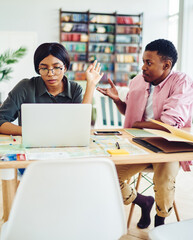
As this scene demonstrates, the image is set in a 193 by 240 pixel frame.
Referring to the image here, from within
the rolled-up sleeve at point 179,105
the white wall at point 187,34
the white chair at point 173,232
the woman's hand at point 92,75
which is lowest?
the white chair at point 173,232

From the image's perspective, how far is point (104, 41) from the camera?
24.6 ft

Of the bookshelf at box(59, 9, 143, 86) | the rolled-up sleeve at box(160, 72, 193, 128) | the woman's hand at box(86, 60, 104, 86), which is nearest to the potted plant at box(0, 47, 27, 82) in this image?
the bookshelf at box(59, 9, 143, 86)

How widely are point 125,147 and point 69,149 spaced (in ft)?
0.84

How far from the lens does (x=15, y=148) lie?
1262 mm

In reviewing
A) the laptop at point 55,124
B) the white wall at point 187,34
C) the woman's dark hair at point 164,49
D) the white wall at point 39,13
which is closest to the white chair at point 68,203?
the laptop at point 55,124

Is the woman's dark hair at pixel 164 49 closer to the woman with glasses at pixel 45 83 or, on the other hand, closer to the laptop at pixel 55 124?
the woman with glasses at pixel 45 83

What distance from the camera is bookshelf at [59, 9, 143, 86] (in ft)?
24.1

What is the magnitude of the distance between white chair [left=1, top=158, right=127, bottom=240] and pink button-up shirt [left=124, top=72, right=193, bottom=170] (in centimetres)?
103

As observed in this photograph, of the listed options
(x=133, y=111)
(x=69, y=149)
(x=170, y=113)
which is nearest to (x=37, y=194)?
(x=69, y=149)

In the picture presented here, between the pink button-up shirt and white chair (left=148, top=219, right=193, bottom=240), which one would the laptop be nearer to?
white chair (left=148, top=219, right=193, bottom=240)

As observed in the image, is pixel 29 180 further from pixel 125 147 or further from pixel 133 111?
pixel 133 111

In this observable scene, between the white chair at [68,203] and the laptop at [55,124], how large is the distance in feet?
1.69

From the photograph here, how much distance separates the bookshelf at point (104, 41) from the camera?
290 inches

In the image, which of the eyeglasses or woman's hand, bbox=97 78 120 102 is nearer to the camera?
the eyeglasses
